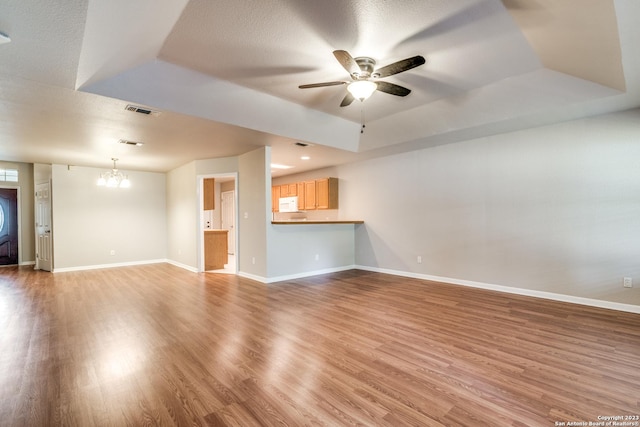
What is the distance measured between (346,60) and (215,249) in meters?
5.66

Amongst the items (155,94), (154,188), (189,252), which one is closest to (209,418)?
(155,94)

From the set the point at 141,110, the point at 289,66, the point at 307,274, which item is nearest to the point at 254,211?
the point at 307,274

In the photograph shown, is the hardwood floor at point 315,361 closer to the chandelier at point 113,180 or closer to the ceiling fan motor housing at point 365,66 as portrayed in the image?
the ceiling fan motor housing at point 365,66

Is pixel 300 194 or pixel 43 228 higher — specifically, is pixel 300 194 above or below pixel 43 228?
above

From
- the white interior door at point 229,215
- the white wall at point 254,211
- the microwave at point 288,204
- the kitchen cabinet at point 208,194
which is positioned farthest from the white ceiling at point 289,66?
the white interior door at point 229,215

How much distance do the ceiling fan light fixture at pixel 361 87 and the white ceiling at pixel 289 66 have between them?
1.12ft

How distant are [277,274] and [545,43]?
4.86 metres

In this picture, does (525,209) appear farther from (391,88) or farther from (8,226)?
(8,226)

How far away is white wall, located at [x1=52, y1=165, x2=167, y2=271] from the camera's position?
6730 mm

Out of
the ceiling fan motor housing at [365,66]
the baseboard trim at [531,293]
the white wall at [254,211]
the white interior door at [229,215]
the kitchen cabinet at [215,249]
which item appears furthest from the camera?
the white interior door at [229,215]

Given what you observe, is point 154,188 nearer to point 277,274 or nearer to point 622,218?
point 277,274

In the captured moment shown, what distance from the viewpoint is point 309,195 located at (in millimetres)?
7789

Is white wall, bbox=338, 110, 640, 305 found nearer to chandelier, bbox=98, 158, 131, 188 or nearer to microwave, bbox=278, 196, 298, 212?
microwave, bbox=278, 196, 298, 212

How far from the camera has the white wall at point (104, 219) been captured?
22.1ft
